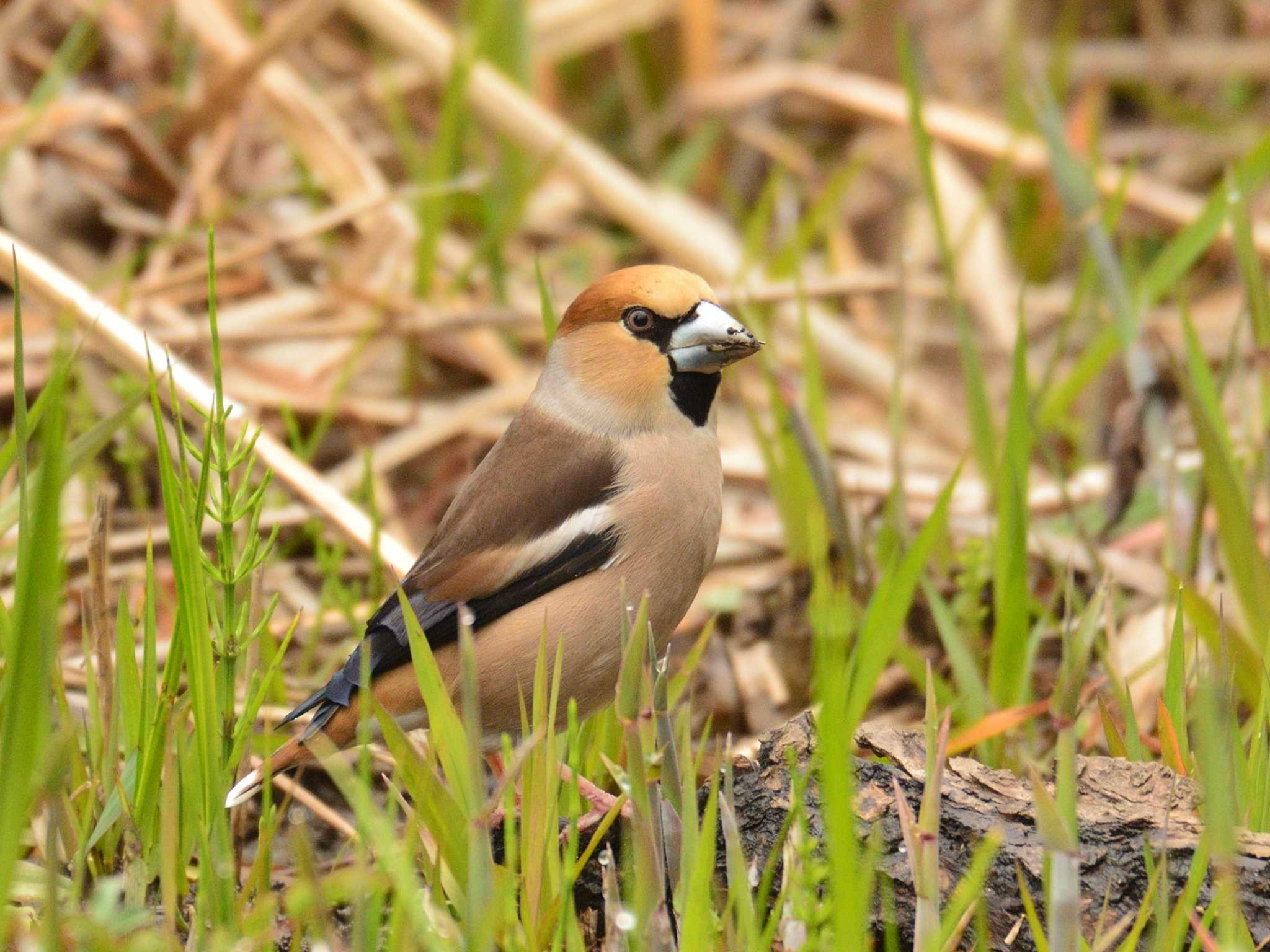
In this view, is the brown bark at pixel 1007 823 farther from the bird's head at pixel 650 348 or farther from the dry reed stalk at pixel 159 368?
the dry reed stalk at pixel 159 368

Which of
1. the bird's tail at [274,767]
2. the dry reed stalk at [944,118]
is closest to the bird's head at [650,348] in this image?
the bird's tail at [274,767]

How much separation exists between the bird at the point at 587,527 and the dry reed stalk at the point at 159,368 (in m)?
0.28

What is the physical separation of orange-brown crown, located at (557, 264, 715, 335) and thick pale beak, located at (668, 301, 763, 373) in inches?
1.5

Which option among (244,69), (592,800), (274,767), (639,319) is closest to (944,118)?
(244,69)

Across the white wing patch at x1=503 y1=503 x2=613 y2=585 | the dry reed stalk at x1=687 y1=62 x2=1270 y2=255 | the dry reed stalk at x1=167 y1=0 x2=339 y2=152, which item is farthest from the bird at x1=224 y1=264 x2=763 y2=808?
the dry reed stalk at x1=687 y1=62 x2=1270 y2=255

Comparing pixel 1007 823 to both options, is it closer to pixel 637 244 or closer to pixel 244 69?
pixel 244 69

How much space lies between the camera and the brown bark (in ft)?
7.74

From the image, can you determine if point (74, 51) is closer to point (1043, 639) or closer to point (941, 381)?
point (941, 381)

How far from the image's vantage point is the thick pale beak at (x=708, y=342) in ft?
10.3

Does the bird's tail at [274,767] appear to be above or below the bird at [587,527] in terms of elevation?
below

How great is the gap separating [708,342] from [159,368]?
1.23 meters

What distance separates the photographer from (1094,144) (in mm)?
5535

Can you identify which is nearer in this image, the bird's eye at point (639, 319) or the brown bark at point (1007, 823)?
the brown bark at point (1007, 823)

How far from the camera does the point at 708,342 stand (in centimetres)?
317
